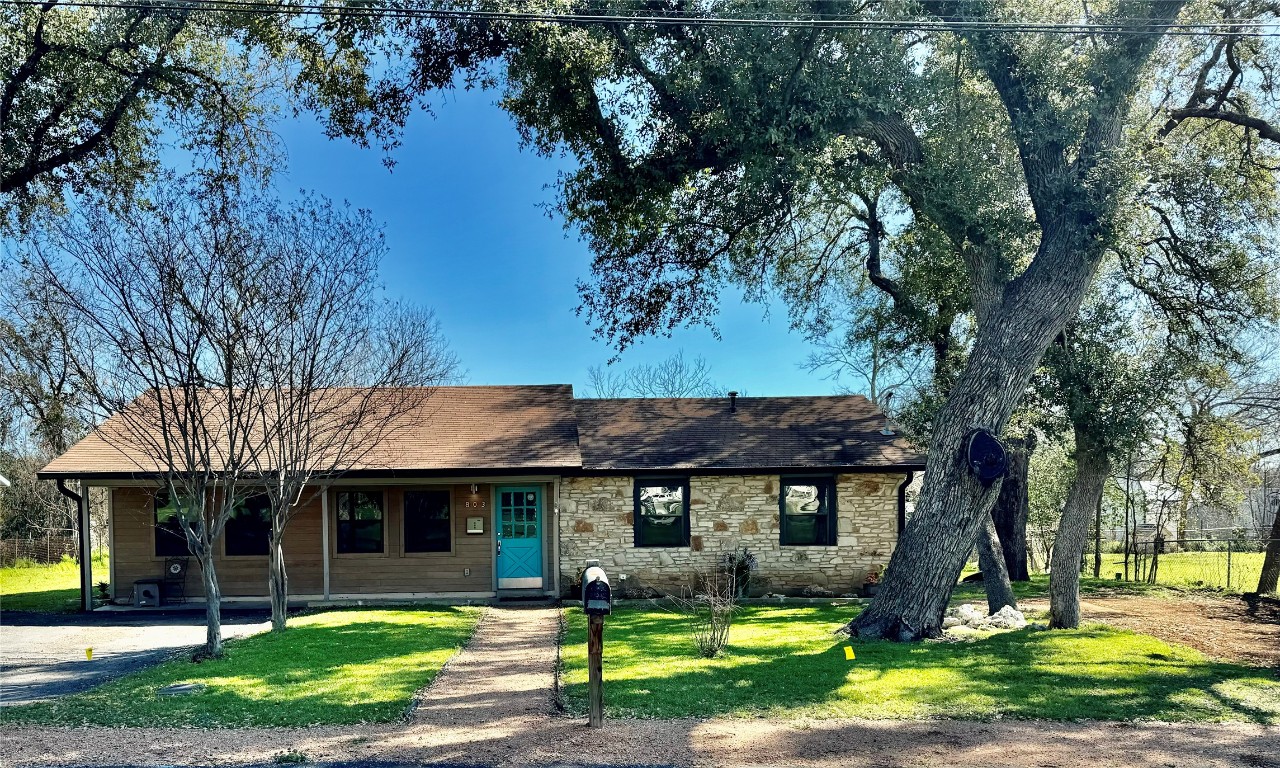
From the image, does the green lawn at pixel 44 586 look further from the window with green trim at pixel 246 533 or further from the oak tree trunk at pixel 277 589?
the oak tree trunk at pixel 277 589

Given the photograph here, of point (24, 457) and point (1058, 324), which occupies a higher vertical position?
point (1058, 324)

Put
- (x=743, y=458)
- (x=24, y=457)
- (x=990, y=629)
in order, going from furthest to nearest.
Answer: (x=24, y=457) < (x=743, y=458) < (x=990, y=629)

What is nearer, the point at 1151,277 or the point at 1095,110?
the point at 1095,110

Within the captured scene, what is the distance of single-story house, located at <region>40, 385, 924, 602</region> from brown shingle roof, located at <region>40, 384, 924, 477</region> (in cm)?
7

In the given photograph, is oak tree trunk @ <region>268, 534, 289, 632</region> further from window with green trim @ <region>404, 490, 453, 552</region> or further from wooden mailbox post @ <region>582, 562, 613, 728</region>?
wooden mailbox post @ <region>582, 562, 613, 728</region>

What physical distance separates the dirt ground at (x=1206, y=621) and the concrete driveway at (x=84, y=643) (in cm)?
1269

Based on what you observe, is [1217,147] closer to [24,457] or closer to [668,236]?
[668,236]

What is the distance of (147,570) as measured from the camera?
15.3m

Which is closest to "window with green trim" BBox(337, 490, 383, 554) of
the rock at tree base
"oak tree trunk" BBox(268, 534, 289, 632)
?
"oak tree trunk" BBox(268, 534, 289, 632)

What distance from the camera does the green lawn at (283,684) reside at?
6844 millimetres

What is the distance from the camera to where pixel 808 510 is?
15969 millimetres

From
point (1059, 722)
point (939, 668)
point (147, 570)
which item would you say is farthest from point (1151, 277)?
point (147, 570)

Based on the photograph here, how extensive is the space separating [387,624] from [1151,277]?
1309 cm

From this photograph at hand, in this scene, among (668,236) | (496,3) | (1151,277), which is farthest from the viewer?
(1151,277)
